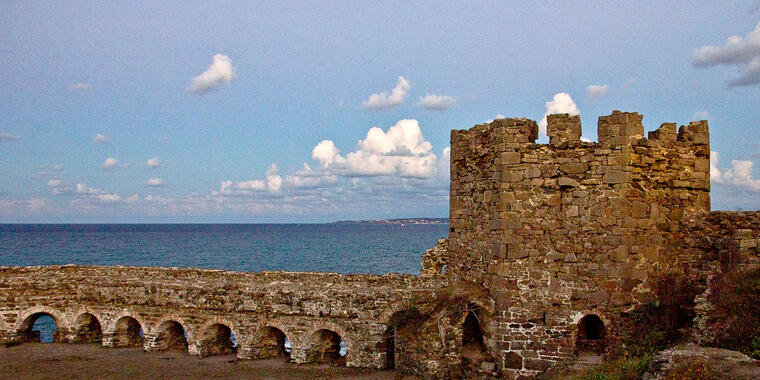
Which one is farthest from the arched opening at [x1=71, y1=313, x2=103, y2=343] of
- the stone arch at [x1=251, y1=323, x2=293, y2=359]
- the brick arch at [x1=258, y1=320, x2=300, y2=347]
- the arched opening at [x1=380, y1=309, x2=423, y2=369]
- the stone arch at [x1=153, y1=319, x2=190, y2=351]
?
the arched opening at [x1=380, y1=309, x2=423, y2=369]

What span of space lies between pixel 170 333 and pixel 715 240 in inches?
791

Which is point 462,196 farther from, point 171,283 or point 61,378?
point 61,378

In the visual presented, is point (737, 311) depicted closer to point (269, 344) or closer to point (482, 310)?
point (482, 310)

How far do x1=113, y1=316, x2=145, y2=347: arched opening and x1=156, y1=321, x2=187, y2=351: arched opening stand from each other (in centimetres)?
172

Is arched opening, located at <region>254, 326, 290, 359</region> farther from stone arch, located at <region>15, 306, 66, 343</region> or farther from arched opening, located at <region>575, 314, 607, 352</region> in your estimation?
arched opening, located at <region>575, 314, 607, 352</region>

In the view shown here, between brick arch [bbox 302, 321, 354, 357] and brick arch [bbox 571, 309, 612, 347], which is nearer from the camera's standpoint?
brick arch [bbox 571, 309, 612, 347]

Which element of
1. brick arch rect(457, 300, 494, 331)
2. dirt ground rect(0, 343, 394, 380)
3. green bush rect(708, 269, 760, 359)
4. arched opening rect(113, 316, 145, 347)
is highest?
green bush rect(708, 269, 760, 359)

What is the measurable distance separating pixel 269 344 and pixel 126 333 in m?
7.09

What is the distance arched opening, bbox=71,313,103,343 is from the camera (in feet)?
76.8

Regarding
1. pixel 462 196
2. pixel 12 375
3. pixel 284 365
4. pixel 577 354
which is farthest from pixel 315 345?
pixel 12 375

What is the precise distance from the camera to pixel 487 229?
14.8 m

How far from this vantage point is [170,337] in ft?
73.9

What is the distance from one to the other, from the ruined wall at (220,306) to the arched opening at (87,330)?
Answer: 0.05 metres

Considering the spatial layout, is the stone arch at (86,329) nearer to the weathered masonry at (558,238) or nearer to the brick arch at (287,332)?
the brick arch at (287,332)
